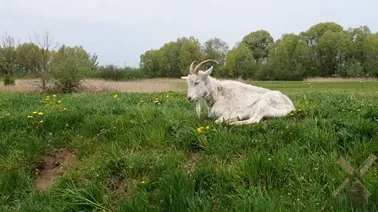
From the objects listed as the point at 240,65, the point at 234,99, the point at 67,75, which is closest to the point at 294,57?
the point at 240,65

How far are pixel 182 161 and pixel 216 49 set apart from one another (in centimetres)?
8094

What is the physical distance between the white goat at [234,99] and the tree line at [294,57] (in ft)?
177

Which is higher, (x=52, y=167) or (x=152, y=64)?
(x=152, y=64)

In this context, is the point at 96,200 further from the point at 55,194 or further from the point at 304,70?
the point at 304,70

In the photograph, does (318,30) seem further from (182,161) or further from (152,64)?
(182,161)

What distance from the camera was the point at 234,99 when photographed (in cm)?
828

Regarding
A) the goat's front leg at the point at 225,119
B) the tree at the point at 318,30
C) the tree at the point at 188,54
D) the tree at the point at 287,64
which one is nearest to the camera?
the goat's front leg at the point at 225,119

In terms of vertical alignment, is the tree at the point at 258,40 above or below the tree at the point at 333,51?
above

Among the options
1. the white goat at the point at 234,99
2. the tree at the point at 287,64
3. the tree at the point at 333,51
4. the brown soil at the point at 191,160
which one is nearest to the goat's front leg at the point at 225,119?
the white goat at the point at 234,99

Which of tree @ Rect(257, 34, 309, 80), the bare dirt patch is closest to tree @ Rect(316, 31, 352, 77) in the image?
tree @ Rect(257, 34, 309, 80)

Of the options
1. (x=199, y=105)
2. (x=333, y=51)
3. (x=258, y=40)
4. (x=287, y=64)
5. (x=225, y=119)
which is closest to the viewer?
(x=225, y=119)

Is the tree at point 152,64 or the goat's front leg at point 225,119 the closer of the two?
the goat's front leg at point 225,119

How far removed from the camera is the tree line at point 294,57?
66.1 metres

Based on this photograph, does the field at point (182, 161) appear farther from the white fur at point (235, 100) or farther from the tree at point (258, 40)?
the tree at point (258, 40)
